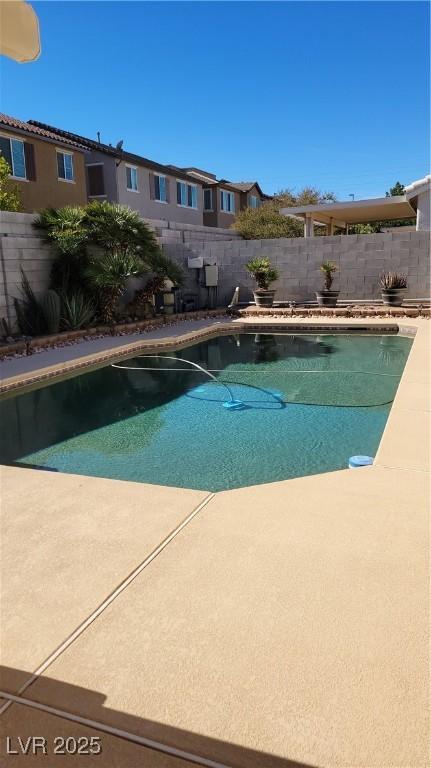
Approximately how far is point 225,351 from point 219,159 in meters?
29.7

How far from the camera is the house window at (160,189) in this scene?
1038 inches

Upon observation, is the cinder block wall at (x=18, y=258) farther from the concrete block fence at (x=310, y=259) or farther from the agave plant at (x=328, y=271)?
the agave plant at (x=328, y=271)

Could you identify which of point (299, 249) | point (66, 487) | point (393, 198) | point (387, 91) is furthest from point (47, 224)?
point (393, 198)

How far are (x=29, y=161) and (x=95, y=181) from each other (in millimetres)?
4705

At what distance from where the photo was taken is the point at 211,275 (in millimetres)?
15609

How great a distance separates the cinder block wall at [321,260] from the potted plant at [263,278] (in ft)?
2.95

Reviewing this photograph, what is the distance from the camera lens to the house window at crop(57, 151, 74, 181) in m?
21.1

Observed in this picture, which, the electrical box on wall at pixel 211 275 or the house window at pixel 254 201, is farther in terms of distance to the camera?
the house window at pixel 254 201

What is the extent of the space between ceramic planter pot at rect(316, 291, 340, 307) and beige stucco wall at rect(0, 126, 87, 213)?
11.3m

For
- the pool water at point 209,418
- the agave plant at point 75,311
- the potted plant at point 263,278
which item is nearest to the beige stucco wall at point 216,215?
the potted plant at point 263,278

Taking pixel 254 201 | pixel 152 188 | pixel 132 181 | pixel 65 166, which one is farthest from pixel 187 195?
pixel 65 166

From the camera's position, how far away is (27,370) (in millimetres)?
7785

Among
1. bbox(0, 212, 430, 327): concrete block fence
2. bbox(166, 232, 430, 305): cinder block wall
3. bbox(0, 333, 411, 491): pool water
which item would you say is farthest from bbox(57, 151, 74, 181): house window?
bbox(0, 333, 411, 491): pool water

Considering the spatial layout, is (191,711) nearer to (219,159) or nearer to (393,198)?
(393,198)
